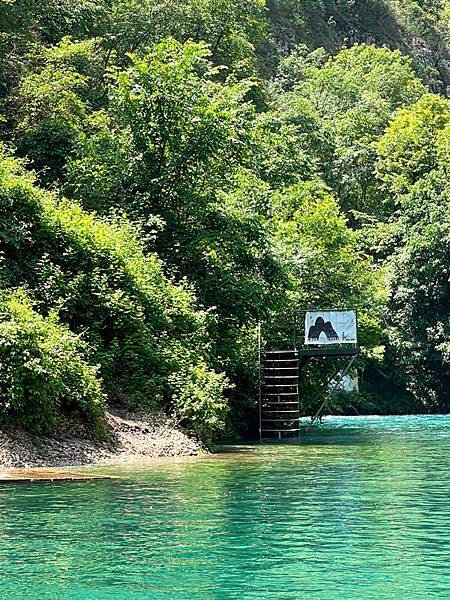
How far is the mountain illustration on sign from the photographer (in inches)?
1283

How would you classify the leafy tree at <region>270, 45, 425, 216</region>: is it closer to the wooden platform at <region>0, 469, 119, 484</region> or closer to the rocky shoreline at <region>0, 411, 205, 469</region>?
the rocky shoreline at <region>0, 411, 205, 469</region>

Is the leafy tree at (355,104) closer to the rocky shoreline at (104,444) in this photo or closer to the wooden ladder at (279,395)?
the wooden ladder at (279,395)

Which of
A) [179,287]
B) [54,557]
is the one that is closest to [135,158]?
[179,287]

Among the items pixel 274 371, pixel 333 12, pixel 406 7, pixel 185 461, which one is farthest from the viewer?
pixel 406 7

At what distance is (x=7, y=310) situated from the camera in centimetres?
2077

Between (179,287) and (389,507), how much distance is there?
14.9 metres

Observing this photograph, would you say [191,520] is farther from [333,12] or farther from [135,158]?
[333,12]

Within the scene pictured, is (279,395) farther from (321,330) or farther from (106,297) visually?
(106,297)

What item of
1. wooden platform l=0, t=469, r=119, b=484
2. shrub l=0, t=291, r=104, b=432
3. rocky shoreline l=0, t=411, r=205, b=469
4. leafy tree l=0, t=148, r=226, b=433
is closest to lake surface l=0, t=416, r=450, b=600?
wooden platform l=0, t=469, r=119, b=484

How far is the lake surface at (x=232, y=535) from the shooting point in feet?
28.7

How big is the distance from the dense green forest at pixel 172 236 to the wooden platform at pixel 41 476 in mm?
2586

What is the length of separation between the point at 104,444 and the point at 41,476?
15.5ft

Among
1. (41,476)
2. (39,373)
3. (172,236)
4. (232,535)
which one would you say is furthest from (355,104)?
(232,535)

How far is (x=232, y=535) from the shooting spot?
1113cm
